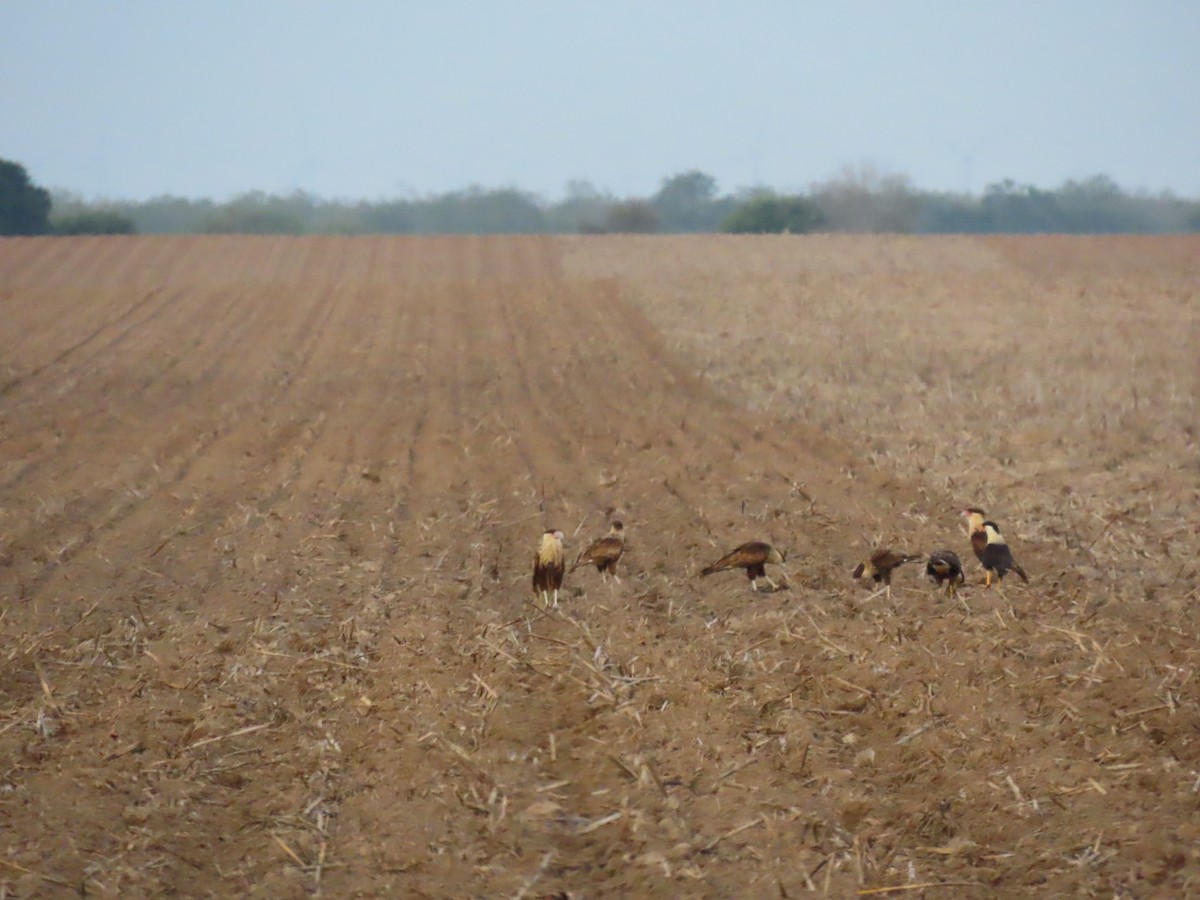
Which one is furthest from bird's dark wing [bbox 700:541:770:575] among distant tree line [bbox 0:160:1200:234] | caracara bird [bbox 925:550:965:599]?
distant tree line [bbox 0:160:1200:234]

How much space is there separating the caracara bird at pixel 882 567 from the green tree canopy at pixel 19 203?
50.1m

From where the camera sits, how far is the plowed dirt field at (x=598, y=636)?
4.93m

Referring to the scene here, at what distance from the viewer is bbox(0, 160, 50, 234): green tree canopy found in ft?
159

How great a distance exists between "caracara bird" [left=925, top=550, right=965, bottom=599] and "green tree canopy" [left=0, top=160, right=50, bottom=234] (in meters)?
50.6

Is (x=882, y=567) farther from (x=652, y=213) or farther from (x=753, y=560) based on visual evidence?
(x=652, y=213)

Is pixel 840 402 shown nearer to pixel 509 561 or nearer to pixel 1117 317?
pixel 509 561

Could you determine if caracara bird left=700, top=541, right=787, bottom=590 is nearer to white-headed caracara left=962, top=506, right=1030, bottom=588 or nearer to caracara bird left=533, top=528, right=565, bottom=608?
caracara bird left=533, top=528, right=565, bottom=608

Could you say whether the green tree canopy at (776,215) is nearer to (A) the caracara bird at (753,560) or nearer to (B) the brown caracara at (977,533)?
(B) the brown caracara at (977,533)

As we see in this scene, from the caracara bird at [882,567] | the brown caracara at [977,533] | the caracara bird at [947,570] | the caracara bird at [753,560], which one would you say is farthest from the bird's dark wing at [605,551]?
the brown caracara at [977,533]

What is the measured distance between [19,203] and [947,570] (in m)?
51.2

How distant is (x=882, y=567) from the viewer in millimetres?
8070

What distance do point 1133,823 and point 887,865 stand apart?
1.18 m

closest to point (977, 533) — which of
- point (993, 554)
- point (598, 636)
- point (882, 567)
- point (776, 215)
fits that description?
point (993, 554)

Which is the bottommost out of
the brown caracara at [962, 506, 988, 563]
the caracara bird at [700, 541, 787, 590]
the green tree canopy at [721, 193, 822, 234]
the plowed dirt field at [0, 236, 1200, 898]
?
the plowed dirt field at [0, 236, 1200, 898]
